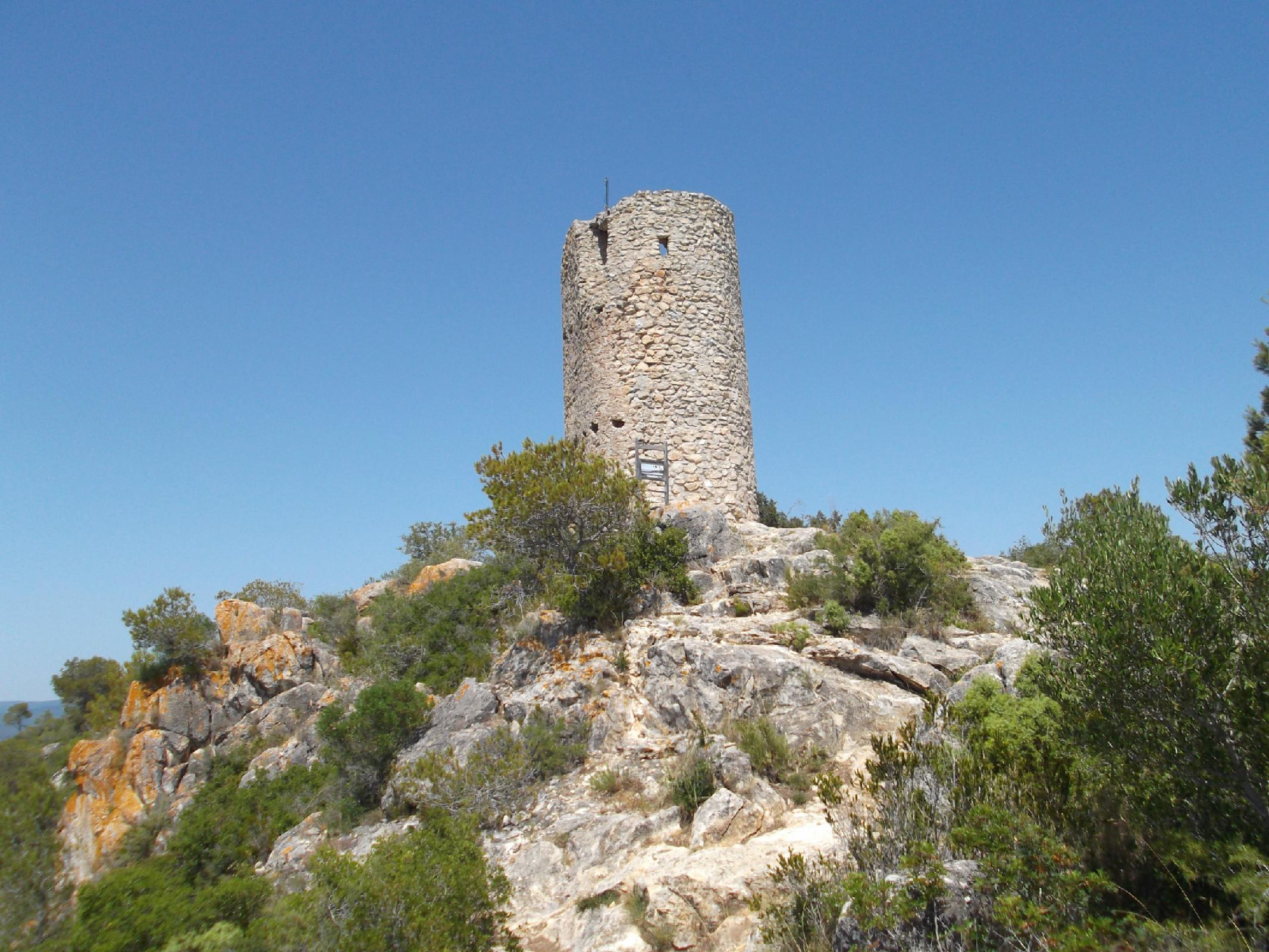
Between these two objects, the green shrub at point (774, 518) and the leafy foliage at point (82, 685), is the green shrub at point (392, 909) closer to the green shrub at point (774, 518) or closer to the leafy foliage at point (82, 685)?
the green shrub at point (774, 518)

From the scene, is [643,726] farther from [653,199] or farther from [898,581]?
[653,199]

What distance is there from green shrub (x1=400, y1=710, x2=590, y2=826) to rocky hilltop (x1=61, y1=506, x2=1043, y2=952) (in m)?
0.16

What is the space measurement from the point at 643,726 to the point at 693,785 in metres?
1.95

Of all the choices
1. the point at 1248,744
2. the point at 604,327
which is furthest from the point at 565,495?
the point at 1248,744

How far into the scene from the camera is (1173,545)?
5.83 m

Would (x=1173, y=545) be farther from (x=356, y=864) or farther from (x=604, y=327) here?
(x=604, y=327)

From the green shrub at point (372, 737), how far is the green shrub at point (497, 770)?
112 cm

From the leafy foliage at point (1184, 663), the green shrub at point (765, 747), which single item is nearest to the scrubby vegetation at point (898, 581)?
the green shrub at point (765, 747)

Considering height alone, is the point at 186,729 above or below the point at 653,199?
below

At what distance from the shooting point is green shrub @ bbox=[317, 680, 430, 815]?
36.6 ft

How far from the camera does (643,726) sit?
10.1 m

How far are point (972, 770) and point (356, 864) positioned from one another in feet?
16.7

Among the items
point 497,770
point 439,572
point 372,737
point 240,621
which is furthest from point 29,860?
point 497,770

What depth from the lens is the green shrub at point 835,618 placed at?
36.8ft
